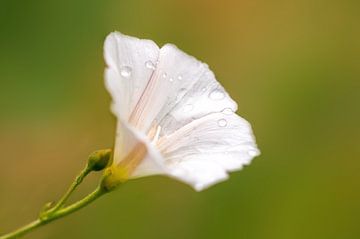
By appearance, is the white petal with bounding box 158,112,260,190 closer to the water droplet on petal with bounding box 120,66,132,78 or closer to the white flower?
the white flower

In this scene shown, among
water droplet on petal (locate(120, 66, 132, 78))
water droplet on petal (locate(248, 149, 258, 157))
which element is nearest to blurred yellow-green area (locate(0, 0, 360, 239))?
water droplet on petal (locate(120, 66, 132, 78))

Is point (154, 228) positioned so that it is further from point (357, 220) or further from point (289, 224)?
point (357, 220)

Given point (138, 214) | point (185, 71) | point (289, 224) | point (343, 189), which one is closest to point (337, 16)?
point (343, 189)

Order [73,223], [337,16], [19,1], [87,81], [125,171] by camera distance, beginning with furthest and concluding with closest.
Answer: [337,16], [19,1], [87,81], [73,223], [125,171]

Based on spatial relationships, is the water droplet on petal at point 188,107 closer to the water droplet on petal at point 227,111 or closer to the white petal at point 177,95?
the white petal at point 177,95

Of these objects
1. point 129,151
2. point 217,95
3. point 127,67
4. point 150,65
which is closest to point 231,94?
point 217,95

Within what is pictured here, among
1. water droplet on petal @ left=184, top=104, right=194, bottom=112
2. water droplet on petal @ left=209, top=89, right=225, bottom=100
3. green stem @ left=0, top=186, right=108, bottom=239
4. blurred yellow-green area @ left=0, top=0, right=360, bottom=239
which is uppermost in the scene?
water droplet on petal @ left=209, top=89, right=225, bottom=100

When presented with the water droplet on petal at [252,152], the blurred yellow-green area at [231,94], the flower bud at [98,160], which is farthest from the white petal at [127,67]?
the blurred yellow-green area at [231,94]

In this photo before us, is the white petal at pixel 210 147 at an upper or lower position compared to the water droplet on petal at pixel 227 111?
lower
